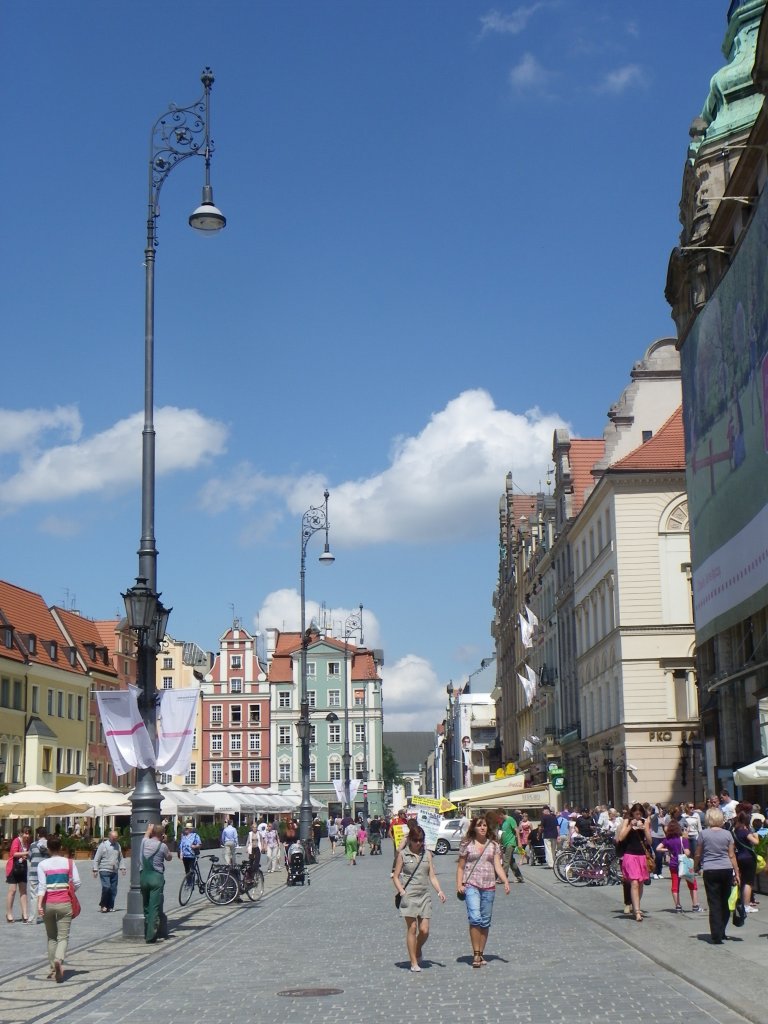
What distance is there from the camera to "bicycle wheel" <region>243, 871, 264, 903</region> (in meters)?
27.8

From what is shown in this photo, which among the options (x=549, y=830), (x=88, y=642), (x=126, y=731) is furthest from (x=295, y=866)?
(x=88, y=642)

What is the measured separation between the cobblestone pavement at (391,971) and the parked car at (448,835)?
105ft

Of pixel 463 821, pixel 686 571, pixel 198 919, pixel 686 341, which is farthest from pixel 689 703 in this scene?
pixel 198 919

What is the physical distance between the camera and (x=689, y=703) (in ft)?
169

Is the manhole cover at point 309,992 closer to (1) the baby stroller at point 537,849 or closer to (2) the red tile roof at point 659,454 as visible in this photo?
(1) the baby stroller at point 537,849

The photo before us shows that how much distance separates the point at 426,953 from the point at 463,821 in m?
38.6

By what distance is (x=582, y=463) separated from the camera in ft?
218

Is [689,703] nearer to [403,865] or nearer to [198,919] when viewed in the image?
[198,919]

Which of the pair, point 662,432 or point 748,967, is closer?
point 748,967

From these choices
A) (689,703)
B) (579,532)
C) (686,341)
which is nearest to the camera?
(686,341)

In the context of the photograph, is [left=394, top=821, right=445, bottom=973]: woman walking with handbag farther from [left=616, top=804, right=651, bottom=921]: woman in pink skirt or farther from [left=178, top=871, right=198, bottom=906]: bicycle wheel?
[left=178, top=871, right=198, bottom=906]: bicycle wheel

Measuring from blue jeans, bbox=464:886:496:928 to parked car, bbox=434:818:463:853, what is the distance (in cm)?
4143

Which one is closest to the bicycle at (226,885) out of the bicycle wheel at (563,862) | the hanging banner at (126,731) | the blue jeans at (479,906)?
the bicycle wheel at (563,862)

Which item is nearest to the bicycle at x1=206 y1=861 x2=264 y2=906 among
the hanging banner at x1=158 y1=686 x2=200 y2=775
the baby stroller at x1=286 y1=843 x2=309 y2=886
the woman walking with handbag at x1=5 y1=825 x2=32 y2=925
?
the woman walking with handbag at x1=5 y1=825 x2=32 y2=925
